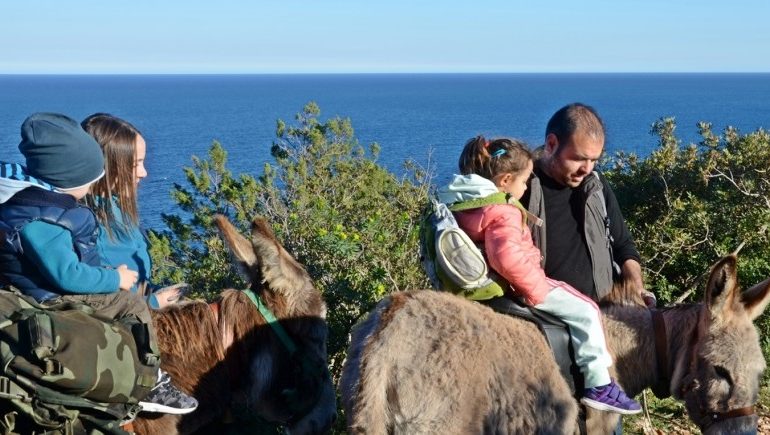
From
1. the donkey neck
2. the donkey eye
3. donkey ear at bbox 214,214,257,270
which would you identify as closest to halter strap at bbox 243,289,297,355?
donkey ear at bbox 214,214,257,270

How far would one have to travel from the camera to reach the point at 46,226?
9.66 feet

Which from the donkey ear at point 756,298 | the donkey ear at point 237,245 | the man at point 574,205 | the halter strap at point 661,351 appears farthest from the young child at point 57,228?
the donkey ear at point 756,298

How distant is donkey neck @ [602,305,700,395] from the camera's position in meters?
3.69

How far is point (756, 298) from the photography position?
11.4ft

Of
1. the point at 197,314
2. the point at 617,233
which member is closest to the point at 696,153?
the point at 617,233

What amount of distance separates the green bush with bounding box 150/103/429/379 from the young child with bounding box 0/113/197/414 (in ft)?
6.79

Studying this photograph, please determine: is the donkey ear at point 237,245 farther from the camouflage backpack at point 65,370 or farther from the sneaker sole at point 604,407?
the sneaker sole at point 604,407

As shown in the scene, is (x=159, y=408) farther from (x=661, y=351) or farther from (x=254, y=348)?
(x=661, y=351)

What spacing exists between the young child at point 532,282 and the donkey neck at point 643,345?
219 millimetres

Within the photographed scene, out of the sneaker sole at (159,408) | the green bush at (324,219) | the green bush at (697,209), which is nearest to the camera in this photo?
the sneaker sole at (159,408)

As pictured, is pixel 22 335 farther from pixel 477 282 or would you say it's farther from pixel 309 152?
pixel 309 152

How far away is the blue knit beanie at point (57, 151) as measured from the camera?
9.94ft

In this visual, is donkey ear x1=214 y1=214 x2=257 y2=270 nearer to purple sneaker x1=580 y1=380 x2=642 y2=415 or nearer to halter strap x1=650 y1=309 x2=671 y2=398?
purple sneaker x1=580 y1=380 x2=642 y2=415

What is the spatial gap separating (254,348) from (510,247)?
125cm
